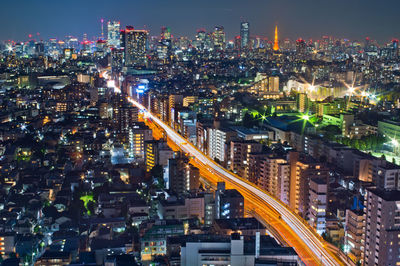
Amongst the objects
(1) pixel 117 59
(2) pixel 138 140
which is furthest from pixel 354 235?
(1) pixel 117 59

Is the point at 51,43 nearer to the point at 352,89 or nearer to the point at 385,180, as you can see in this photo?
the point at 352,89

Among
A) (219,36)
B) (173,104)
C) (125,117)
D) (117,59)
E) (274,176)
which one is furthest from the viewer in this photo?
(219,36)

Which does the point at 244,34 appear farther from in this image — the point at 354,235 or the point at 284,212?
the point at 354,235

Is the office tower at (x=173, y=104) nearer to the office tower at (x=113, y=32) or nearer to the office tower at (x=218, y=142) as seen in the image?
the office tower at (x=218, y=142)

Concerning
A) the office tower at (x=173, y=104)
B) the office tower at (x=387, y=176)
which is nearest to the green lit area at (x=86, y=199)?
the office tower at (x=387, y=176)

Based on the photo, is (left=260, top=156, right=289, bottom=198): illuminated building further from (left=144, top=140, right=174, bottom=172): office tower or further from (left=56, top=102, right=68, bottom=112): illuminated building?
(left=56, top=102, right=68, bottom=112): illuminated building

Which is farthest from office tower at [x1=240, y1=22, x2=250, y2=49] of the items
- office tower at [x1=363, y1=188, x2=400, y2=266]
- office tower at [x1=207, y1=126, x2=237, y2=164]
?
office tower at [x1=363, y1=188, x2=400, y2=266]
